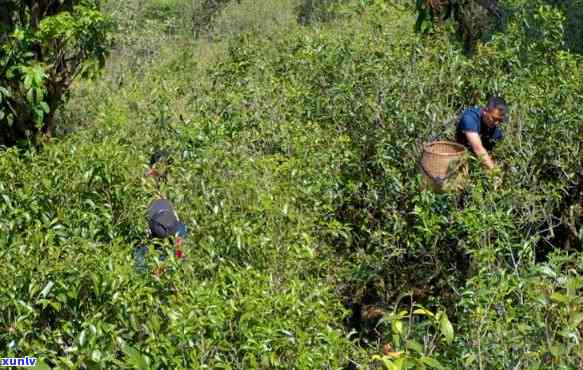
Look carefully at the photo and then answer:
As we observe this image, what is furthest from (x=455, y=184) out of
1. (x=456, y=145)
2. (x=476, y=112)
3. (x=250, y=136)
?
(x=250, y=136)

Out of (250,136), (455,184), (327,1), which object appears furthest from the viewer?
(327,1)

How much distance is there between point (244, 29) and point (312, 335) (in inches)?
461

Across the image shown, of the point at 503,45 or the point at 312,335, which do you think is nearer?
the point at 312,335

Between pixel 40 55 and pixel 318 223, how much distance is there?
3056mm

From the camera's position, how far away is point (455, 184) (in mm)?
4109

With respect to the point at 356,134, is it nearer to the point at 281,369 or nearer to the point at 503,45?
the point at 503,45

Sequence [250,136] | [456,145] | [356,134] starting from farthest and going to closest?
[356,134], [250,136], [456,145]

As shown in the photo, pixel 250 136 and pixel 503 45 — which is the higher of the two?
pixel 503 45

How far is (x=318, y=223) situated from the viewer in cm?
395

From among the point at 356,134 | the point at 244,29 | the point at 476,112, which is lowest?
the point at 244,29

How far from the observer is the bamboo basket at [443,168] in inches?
162

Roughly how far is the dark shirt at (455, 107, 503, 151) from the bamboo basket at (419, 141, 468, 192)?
0.73ft

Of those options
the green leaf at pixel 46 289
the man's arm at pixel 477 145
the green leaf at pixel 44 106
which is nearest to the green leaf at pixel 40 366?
the green leaf at pixel 46 289

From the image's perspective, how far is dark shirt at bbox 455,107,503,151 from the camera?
15.2 ft
